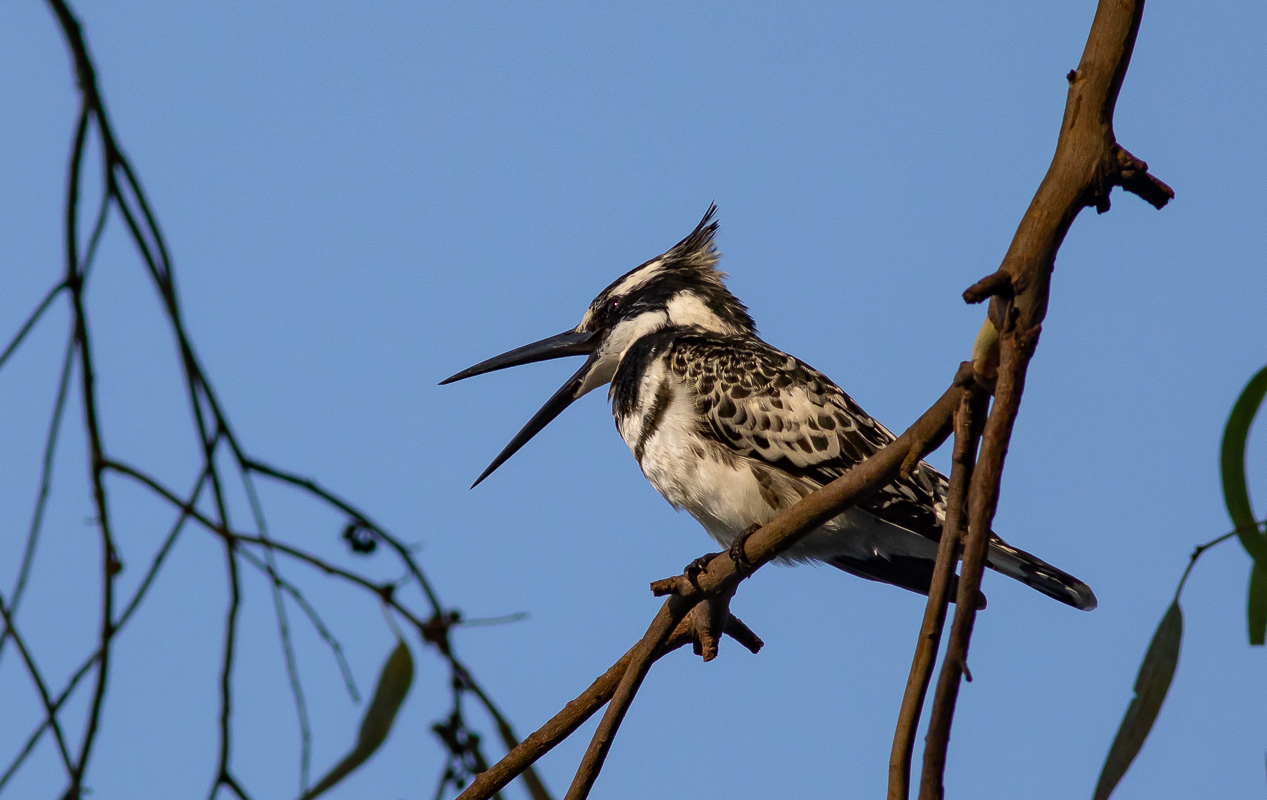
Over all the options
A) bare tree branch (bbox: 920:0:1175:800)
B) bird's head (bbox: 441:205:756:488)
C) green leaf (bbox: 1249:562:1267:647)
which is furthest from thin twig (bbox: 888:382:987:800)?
bird's head (bbox: 441:205:756:488)

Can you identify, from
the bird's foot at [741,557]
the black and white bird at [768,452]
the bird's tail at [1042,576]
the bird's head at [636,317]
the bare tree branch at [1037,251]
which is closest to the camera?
the bare tree branch at [1037,251]

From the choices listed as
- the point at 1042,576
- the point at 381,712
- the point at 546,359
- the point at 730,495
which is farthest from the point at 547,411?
the point at 381,712

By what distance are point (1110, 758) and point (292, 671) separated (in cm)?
122

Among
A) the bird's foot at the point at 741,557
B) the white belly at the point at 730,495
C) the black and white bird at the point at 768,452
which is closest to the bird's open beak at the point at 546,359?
the black and white bird at the point at 768,452

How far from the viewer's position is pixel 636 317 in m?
4.41

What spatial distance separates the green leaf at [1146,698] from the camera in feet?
4.72

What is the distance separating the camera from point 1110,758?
145cm

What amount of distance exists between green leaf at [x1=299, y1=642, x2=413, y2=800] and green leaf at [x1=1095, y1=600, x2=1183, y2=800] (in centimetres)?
101

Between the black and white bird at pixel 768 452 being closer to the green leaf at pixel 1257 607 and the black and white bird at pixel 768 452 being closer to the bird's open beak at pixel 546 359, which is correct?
the bird's open beak at pixel 546 359

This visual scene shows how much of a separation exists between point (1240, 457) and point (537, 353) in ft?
10.8

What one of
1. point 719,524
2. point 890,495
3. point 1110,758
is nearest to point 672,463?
point 719,524

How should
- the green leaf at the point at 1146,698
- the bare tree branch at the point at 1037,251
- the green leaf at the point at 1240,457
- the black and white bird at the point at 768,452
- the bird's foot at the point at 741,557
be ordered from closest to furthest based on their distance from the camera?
1. the bare tree branch at the point at 1037,251
2. the green leaf at the point at 1146,698
3. the green leaf at the point at 1240,457
4. the bird's foot at the point at 741,557
5. the black and white bird at the point at 768,452

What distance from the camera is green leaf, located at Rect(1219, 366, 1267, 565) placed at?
1582 millimetres

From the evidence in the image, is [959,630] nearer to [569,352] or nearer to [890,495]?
[890,495]
